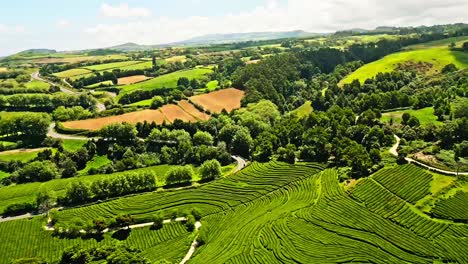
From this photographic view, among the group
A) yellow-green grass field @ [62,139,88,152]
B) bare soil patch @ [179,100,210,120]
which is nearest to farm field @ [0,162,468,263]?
yellow-green grass field @ [62,139,88,152]

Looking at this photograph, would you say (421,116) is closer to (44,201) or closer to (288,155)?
(288,155)

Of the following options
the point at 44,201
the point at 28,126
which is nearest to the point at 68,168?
the point at 44,201

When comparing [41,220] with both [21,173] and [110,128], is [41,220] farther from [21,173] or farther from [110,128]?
[110,128]

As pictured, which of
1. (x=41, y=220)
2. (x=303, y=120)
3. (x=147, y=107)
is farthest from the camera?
(x=147, y=107)

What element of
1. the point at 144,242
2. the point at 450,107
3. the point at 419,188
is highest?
the point at 450,107

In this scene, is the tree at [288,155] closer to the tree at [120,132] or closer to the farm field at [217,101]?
the tree at [120,132]

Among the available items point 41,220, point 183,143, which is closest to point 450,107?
point 183,143

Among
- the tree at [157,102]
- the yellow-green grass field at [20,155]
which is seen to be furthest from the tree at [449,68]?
the yellow-green grass field at [20,155]
